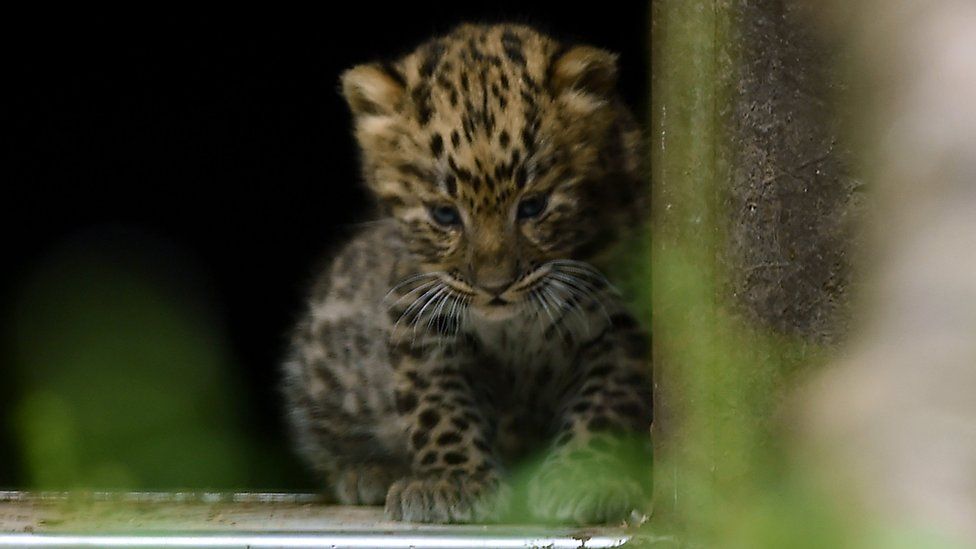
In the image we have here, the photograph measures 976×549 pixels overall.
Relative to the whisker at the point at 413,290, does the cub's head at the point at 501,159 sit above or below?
above

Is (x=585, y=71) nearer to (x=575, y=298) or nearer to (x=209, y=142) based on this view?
(x=575, y=298)

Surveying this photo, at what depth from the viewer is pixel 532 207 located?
169 inches

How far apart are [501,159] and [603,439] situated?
91cm

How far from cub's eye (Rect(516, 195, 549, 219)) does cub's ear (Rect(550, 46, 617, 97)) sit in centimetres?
37

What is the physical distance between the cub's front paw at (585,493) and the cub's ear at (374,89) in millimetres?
1294

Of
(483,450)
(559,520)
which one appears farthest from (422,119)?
(559,520)

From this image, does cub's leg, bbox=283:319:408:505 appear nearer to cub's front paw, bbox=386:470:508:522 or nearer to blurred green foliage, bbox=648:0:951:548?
cub's front paw, bbox=386:470:508:522

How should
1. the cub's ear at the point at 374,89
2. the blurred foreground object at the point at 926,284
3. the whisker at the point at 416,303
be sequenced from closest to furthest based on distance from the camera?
the blurred foreground object at the point at 926,284, the whisker at the point at 416,303, the cub's ear at the point at 374,89

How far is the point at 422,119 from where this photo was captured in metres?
4.42

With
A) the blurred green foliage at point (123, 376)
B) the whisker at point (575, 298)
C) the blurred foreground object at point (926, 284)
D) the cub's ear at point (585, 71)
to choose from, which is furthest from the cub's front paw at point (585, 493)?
the blurred foreground object at point (926, 284)

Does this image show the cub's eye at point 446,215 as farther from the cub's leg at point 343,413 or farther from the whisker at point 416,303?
the cub's leg at point 343,413

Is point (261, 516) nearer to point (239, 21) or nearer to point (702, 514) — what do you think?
point (702, 514)

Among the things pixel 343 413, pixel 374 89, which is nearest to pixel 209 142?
pixel 343 413

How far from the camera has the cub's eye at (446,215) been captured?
171 inches
